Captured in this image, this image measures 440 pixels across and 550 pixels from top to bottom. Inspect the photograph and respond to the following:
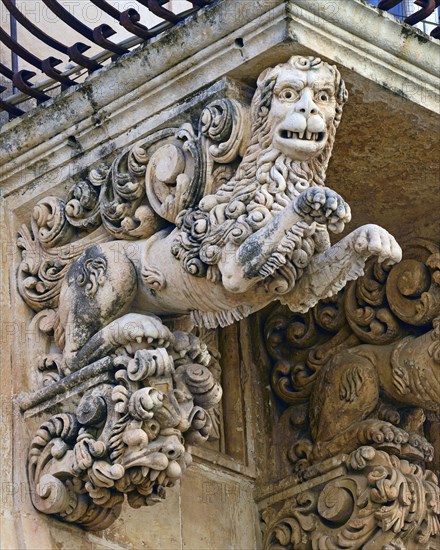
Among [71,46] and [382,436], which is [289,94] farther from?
[382,436]

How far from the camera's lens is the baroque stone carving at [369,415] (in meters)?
5.77

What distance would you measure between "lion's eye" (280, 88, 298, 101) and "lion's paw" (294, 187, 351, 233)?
0.31m

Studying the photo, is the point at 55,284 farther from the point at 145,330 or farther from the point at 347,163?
the point at 347,163

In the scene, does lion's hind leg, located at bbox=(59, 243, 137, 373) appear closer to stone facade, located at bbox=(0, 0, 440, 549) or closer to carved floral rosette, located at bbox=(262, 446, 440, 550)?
stone facade, located at bbox=(0, 0, 440, 549)

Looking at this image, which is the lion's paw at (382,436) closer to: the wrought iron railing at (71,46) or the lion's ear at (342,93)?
the lion's ear at (342,93)

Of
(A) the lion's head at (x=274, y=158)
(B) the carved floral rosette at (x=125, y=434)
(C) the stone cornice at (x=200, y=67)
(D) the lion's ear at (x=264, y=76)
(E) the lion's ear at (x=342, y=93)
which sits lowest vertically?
(B) the carved floral rosette at (x=125, y=434)

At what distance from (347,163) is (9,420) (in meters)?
1.09

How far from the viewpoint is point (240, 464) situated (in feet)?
19.6

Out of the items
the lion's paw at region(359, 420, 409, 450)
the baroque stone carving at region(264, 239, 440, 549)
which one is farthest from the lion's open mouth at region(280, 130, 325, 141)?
the lion's paw at region(359, 420, 409, 450)

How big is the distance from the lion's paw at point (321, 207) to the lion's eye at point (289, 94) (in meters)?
0.31

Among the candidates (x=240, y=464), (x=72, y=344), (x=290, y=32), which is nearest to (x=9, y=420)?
(x=72, y=344)

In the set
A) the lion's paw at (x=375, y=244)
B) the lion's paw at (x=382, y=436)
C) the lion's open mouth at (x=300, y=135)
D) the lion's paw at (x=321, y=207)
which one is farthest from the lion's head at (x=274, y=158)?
the lion's paw at (x=382, y=436)

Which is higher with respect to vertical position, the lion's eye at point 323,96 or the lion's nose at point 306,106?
the lion's eye at point 323,96

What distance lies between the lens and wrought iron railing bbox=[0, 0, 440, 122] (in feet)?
17.6
